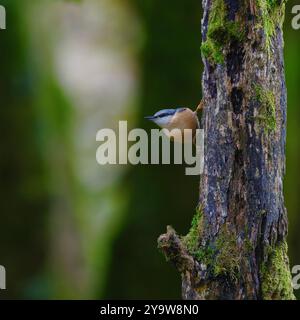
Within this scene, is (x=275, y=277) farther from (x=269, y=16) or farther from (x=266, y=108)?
(x=269, y=16)

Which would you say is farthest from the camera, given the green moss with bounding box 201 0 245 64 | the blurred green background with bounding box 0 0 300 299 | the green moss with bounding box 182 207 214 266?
the blurred green background with bounding box 0 0 300 299

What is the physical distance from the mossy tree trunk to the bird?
458mm

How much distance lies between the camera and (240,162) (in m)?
4.23

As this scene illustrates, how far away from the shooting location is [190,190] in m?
6.79

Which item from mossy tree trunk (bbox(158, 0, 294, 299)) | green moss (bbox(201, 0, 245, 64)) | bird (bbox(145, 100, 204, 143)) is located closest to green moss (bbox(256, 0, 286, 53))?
mossy tree trunk (bbox(158, 0, 294, 299))

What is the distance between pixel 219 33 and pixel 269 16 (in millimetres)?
363

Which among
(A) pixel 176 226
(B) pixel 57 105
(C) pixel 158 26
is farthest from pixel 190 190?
(B) pixel 57 105

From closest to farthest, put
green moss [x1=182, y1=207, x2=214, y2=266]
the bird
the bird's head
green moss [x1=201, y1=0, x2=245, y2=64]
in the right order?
green moss [x1=201, y1=0, x2=245, y2=64], green moss [x1=182, y1=207, x2=214, y2=266], the bird, the bird's head

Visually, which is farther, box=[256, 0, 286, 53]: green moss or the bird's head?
the bird's head

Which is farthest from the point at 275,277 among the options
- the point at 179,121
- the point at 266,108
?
the point at 179,121

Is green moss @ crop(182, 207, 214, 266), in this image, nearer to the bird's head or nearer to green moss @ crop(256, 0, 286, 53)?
the bird's head

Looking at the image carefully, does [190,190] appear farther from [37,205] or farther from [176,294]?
[37,205]

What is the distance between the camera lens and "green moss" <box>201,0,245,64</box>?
416 cm
